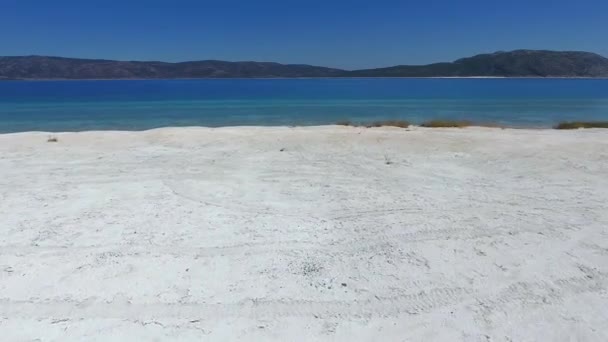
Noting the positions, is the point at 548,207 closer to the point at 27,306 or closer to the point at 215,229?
the point at 215,229

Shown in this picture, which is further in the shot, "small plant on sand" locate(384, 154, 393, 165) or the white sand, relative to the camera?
"small plant on sand" locate(384, 154, 393, 165)

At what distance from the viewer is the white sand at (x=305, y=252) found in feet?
13.4

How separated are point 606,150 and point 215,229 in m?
10.0

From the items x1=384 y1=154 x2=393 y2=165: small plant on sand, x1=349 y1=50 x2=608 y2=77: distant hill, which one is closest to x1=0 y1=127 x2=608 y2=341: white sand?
x1=384 y1=154 x2=393 y2=165: small plant on sand

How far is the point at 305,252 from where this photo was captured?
5.51 m

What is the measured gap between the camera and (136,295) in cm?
449

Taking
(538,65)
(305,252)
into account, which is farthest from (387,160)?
(538,65)

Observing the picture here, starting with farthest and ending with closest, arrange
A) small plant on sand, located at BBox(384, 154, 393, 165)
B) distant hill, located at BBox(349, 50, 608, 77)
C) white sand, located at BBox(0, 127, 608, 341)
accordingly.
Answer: distant hill, located at BBox(349, 50, 608, 77)
small plant on sand, located at BBox(384, 154, 393, 165)
white sand, located at BBox(0, 127, 608, 341)

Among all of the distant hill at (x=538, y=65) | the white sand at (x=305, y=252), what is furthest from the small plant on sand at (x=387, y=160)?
the distant hill at (x=538, y=65)

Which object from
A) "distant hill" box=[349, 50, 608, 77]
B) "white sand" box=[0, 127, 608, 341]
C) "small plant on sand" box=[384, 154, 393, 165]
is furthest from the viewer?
"distant hill" box=[349, 50, 608, 77]

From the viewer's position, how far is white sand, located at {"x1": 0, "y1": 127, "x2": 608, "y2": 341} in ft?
13.4

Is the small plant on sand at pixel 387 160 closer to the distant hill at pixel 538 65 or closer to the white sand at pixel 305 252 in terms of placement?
the white sand at pixel 305 252

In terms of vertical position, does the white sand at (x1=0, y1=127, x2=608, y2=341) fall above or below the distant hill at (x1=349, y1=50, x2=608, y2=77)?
below

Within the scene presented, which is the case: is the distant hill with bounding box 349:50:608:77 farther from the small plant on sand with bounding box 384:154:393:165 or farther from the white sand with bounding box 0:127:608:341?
the white sand with bounding box 0:127:608:341
